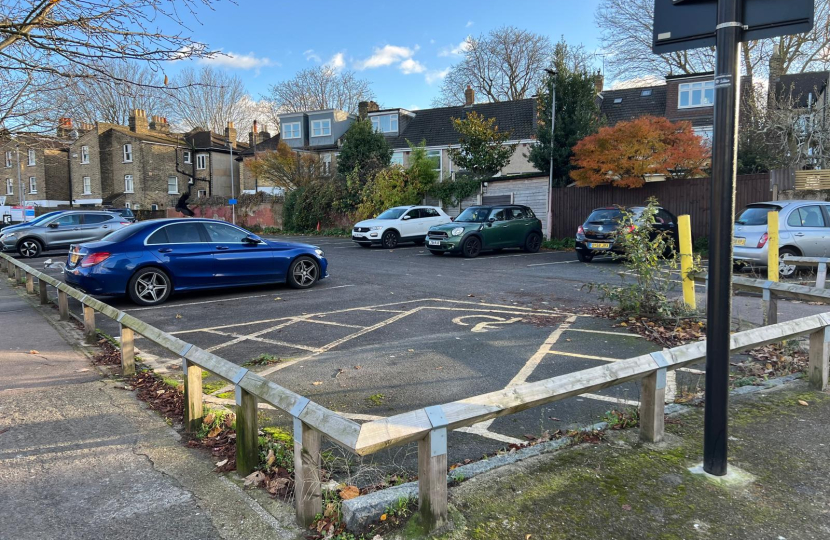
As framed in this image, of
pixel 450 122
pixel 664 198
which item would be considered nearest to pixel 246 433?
pixel 664 198

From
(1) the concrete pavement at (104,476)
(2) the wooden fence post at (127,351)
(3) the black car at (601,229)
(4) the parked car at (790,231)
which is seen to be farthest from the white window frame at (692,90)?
(1) the concrete pavement at (104,476)

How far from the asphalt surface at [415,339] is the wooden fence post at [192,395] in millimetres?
664

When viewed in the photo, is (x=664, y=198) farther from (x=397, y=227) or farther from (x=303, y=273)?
(x=303, y=273)

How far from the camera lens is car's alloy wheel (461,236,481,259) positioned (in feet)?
60.4

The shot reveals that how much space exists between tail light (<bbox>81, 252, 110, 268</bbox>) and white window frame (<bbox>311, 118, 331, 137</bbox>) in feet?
121

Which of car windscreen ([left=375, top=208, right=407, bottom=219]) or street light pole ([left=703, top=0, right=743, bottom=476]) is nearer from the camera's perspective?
street light pole ([left=703, top=0, right=743, bottom=476])

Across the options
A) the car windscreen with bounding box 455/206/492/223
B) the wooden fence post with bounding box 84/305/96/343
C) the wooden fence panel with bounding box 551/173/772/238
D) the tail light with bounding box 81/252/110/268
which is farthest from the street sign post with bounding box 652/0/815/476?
the car windscreen with bounding box 455/206/492/223

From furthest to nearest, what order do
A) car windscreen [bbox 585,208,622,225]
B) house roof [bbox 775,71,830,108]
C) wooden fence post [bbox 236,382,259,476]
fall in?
house roof [bbox 775,71,830,108], car windscreen [bbox 585,208,622,225], wooden fence post [bbox 236,382,259,476]

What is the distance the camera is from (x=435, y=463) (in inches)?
105

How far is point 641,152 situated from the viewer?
18.7 metres

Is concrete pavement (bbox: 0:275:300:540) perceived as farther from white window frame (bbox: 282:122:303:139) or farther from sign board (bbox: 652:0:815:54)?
white window frame (bbox: 282:122:303:139)

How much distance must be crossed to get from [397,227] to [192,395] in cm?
1840

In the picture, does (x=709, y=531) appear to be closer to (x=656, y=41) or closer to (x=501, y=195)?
(x=656, y=41)

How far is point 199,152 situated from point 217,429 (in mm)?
52246
